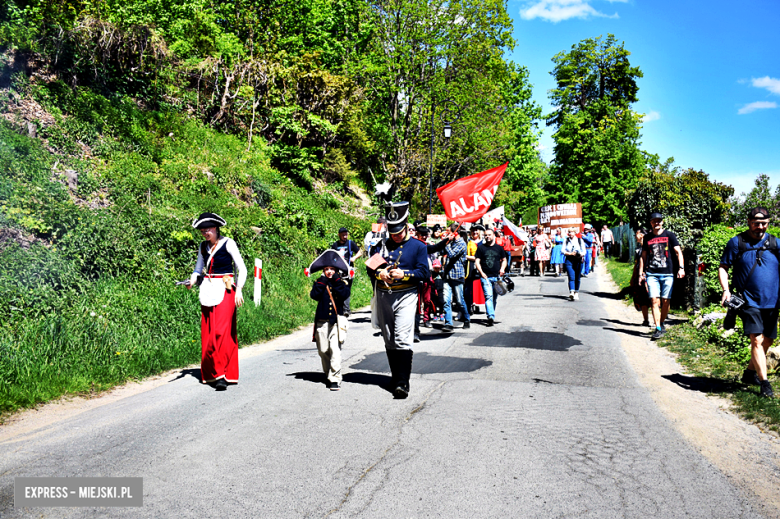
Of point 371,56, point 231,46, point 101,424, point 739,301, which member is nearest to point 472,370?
point 739,301

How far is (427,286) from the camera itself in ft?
39.7

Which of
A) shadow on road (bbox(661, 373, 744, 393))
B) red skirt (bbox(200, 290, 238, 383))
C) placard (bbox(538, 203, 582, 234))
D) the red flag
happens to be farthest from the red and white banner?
red skirt (bbox(200, 290, 238, 383))

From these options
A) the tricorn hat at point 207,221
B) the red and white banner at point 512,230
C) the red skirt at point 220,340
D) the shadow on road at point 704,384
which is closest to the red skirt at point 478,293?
the shadow on road at point 704,384

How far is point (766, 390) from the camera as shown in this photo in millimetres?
6336

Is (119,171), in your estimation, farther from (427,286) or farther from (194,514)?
(194,514)

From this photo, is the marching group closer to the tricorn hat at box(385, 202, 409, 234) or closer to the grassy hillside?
the tricorn hat at box(385, 202, 409, 234)

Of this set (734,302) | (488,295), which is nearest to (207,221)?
(734,302)

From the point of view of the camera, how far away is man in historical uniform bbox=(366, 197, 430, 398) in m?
6.47

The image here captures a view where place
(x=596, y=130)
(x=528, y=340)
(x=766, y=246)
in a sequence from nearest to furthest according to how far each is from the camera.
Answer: (x=766, y=246) < (x=528, y=340) < (x=596, y=130)

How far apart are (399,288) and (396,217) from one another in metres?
0.77

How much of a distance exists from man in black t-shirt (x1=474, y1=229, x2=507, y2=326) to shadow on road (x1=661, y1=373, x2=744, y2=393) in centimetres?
462

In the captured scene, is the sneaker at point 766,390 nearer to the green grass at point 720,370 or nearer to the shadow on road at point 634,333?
the green grass at point 720,370

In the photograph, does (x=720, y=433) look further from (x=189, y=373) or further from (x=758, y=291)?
(x=189, y=373)

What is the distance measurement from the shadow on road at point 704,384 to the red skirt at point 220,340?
17.4 feet
